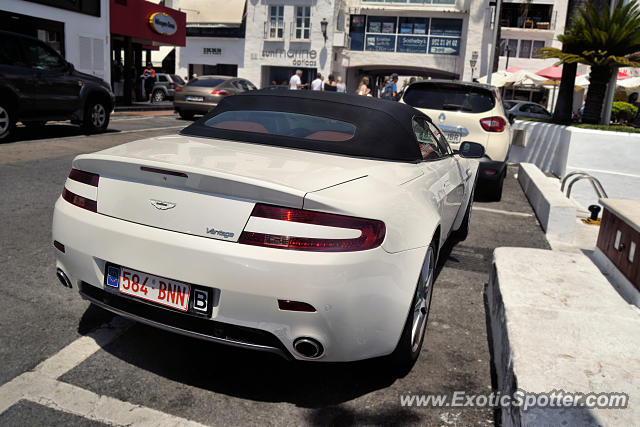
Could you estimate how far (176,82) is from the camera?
30.5 m

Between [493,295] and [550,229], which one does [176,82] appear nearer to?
[550,229]

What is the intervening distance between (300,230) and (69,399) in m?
1.31

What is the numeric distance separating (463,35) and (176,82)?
19.9m

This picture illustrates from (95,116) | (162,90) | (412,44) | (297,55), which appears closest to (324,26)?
(297,55)

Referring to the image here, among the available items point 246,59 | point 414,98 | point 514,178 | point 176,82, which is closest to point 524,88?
point 246,59

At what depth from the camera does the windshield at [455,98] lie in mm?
8094

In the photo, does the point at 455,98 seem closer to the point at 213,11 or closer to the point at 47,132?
the point at 47,132

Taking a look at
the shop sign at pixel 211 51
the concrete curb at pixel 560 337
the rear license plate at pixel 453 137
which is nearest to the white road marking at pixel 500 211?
the rear license plate at pixel 453 137

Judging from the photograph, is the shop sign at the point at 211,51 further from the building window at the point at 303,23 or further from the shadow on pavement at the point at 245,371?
the shadow on pavement at the point at 245,371

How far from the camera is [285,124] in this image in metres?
3.74

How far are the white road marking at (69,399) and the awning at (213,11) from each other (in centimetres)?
3985

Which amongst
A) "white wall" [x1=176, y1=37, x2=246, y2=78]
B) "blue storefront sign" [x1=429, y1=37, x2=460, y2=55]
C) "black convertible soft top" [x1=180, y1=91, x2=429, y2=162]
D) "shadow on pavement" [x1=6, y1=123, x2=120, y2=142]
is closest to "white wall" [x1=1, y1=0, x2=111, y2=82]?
"shadow on pavement" [x1=6, y1=123, x2=120, y2=142]

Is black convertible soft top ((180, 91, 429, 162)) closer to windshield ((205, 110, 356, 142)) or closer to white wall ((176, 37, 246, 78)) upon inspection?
windshield ((205, 110, 356, 142))

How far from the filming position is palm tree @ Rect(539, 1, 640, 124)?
1178cm
